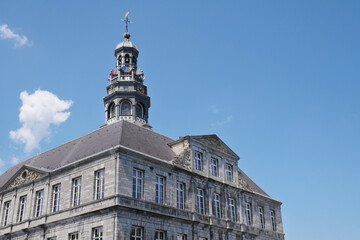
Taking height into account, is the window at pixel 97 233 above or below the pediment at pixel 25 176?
below

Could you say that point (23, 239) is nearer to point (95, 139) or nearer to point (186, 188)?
point (95, 139)

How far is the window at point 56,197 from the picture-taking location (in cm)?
2929

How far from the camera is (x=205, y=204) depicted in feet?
105

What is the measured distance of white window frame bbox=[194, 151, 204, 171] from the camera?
33013 millimetres

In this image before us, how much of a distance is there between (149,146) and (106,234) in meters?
8.58

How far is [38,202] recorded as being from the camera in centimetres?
3103

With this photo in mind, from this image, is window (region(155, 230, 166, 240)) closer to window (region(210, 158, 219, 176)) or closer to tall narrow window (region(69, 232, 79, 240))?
tall narrow window (region(69, 232, 79, 240))

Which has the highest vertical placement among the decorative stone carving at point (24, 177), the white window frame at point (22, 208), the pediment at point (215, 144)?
the pediment at point (215, 144)

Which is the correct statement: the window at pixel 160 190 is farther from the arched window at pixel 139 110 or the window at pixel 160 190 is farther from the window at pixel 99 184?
the arched window at pixel 139 110

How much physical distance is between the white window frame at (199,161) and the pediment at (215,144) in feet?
3.19

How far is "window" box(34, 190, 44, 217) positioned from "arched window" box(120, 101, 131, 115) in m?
12.6

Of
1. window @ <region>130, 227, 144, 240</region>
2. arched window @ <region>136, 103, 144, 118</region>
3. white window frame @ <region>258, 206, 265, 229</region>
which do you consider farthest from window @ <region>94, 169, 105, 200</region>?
white window frame @ <region>258, 206, 265, 229</region>

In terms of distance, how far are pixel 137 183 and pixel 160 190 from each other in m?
2.29

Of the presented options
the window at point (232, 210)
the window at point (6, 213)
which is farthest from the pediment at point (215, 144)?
the window at point (6, 213)
